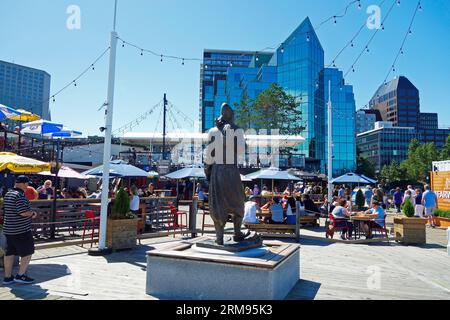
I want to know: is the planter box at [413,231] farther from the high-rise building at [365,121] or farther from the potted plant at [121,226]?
the high-rise building at [365,121]

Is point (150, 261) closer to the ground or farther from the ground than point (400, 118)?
closer to the ground

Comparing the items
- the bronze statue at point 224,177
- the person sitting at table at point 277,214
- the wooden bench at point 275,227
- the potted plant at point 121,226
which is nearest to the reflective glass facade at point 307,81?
the person sitting at table at point 277,214

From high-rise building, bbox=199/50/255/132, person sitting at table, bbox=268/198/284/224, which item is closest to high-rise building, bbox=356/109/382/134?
high-rise building, bbox=199/50/255/132

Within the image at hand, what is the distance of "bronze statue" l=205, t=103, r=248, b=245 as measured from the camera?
4828 mm

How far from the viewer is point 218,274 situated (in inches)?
169

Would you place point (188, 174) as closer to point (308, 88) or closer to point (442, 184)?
point (442, 184)

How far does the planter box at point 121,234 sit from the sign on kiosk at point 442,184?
13382 millimetres

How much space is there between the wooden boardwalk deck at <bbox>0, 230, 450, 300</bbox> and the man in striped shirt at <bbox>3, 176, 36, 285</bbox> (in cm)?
27

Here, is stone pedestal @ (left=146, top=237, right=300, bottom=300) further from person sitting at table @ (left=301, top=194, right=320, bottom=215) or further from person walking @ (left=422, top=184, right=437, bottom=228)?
person walking @ (left=422, top=184, right=437, bottom=228)

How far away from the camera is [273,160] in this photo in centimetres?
2902
